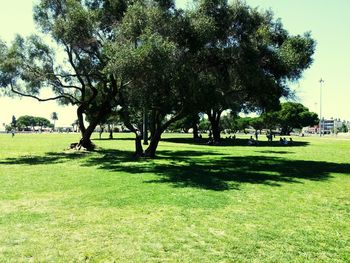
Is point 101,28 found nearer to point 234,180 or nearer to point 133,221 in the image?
point 234,180

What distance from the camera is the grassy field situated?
282 inches

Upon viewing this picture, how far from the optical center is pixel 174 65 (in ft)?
66.2

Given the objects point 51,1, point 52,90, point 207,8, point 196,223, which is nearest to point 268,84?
point 207,8

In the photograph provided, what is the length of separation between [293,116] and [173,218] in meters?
106

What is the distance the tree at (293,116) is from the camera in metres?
108

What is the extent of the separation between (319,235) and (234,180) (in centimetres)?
836

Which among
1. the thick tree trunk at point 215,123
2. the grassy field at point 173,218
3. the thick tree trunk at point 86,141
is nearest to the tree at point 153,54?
the grassy field at point 173,218

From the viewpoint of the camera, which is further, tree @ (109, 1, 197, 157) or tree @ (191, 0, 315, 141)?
tree @ (191, 0, 315, 141)

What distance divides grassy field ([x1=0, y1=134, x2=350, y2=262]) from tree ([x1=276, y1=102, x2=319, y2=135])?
93.0 metres

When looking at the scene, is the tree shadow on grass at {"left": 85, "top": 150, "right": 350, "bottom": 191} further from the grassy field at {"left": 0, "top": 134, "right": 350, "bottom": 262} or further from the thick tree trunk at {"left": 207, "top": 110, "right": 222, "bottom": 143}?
the thick tree trunk at {"left": 207, "top": 110, "right": 222, "bottom": 143}

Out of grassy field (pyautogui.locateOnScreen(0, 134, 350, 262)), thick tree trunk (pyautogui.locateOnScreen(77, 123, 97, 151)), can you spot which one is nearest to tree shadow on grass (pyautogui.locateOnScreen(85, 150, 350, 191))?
grassy field (pyautogui.locateOnScreen(0, 134, 350, 262))

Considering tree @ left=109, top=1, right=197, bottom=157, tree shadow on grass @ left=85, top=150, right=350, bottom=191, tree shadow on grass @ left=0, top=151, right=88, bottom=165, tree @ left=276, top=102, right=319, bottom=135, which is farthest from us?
tree @ left=276, top=102, right=319, bottom=135

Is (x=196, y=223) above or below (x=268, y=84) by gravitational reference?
below

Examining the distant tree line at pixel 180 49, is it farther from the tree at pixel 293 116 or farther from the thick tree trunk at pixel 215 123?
the tree at pixel 293 116
